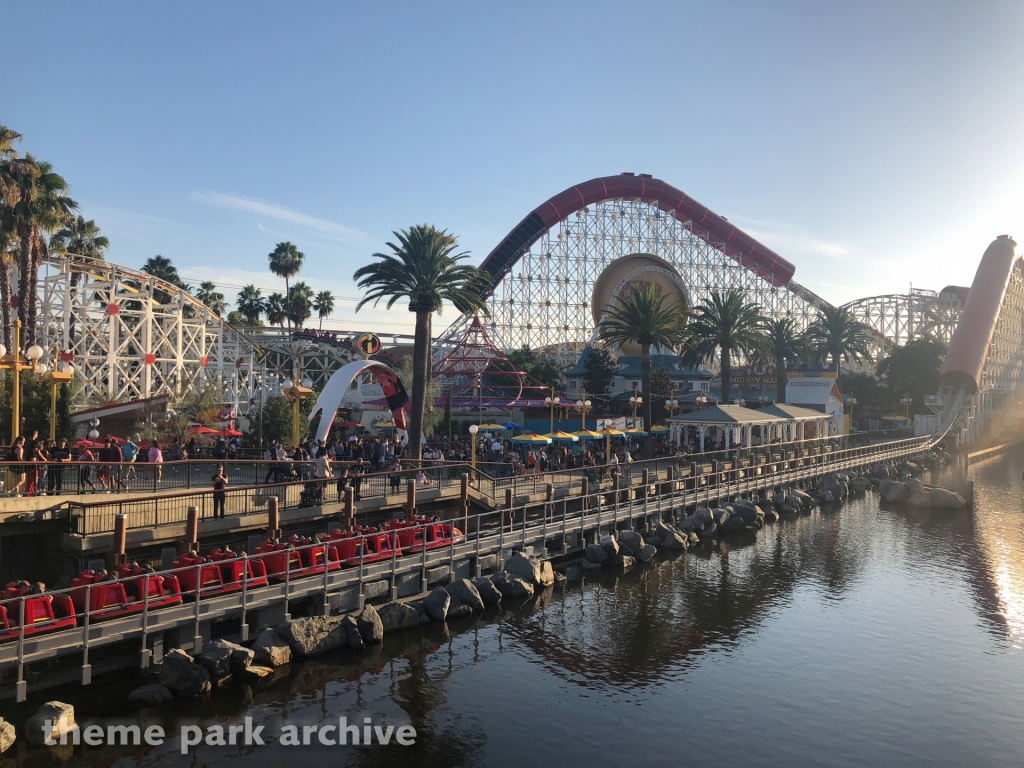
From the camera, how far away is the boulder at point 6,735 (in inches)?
476

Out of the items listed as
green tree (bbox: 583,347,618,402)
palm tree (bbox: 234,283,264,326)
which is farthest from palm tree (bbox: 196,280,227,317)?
green tree (bbox: 583,347,618,402)

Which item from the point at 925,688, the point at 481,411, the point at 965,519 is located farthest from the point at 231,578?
the point at 481,411

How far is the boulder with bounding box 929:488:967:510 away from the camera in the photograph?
39781 mm

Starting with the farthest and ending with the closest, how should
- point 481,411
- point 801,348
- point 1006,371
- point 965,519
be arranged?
point 1006,371 < point 801,348 < point 481,411 < point 965,519

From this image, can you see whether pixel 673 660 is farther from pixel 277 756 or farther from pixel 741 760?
pixel 277 756

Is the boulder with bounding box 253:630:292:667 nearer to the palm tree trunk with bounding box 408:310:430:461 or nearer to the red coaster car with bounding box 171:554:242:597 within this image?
the red coaster car with bounding box 171:554:242:597

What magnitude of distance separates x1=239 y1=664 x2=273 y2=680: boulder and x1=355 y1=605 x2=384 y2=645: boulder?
259cm

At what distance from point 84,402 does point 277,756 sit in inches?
1422

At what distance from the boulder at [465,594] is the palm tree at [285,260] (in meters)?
71.3

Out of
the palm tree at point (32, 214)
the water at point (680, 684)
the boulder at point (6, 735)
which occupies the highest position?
the palm tree at point (32, 214)

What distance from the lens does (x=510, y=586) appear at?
73.3 feet

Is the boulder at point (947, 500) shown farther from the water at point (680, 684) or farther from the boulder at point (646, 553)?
the boulder at point (646, 553)

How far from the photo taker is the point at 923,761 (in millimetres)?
13328

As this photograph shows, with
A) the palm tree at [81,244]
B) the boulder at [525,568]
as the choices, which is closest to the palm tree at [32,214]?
the palm tree at [81,244]
